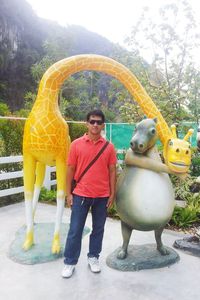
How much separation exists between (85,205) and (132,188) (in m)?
0.46

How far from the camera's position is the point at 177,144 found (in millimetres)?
2945

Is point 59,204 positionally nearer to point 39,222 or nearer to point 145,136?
point 145,136

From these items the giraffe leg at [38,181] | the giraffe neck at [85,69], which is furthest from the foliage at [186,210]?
the giraffe leg at [38,181]

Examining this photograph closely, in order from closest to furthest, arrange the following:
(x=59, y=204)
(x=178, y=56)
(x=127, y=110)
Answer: (x=59, y=204)
(x=127, y=110)
(x=178, y=56)

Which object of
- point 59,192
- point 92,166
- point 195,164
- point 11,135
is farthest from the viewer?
point 195,164

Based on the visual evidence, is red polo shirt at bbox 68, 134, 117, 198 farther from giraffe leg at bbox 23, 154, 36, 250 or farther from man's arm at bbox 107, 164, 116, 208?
giraffe leg at bbox 23, 154, 36, 250

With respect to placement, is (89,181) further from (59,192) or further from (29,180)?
(29,180)

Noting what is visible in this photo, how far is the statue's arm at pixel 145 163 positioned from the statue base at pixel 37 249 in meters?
1.20

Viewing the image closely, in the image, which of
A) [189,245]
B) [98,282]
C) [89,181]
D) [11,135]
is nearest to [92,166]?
[89,181]

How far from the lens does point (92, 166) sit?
9.41ft

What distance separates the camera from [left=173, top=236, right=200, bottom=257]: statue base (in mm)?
3615

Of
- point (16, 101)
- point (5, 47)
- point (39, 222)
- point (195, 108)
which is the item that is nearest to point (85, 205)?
point (39, 222)

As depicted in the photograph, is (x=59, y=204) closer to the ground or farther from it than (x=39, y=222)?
farther from it

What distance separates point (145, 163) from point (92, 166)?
50cm
